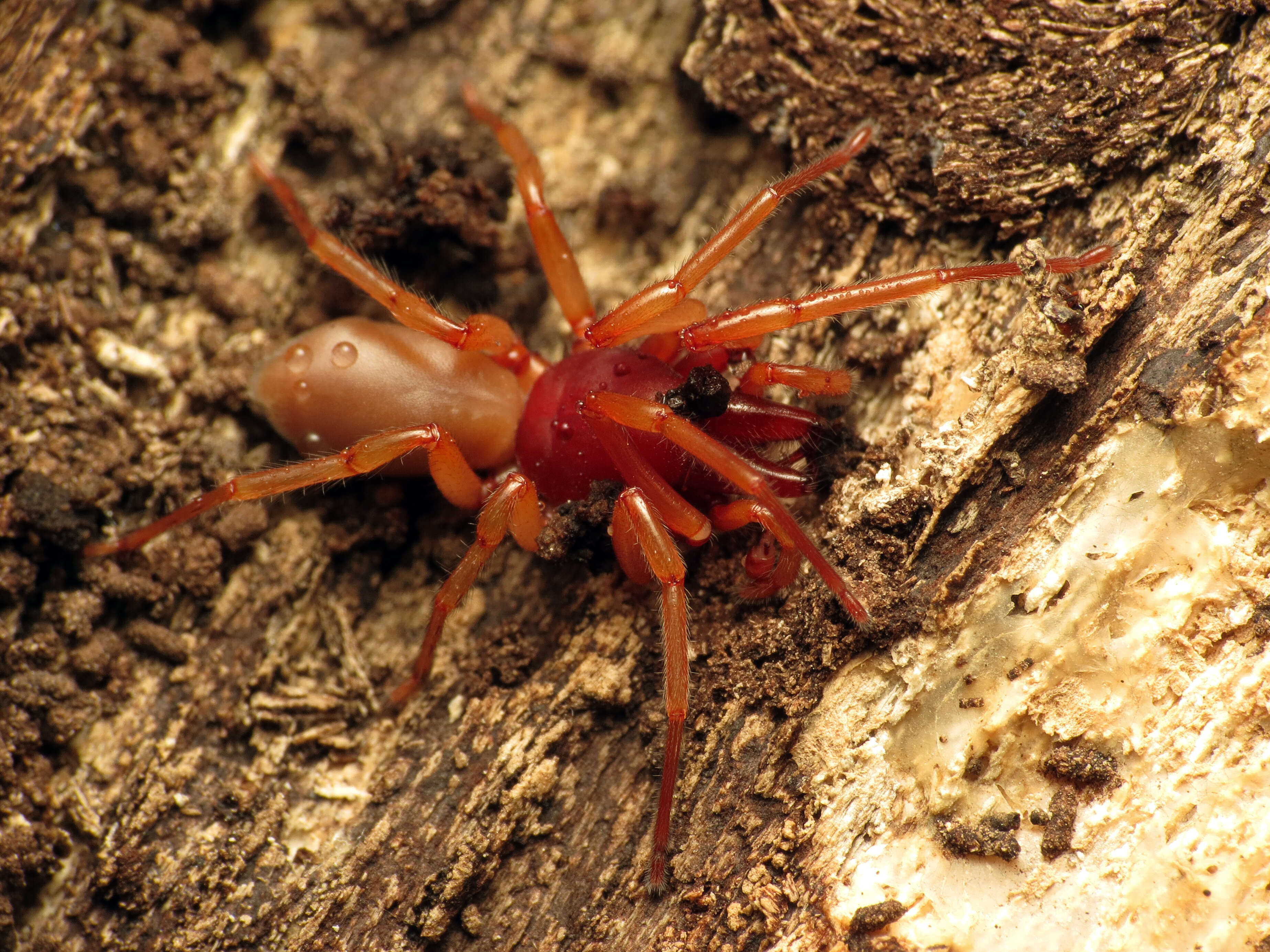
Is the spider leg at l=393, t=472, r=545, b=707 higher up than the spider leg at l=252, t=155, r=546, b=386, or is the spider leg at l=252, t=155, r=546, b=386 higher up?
the spider leg at l=252, t=155, r=546, b=386

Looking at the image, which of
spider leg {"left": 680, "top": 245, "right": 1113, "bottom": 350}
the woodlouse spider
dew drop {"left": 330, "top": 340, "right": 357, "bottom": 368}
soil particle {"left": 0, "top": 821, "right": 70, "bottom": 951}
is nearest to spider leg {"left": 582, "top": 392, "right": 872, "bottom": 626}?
the woodlouse spider

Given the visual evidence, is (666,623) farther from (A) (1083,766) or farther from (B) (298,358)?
(B) (298,358)

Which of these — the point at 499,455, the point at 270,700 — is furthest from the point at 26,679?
the point at 499,455

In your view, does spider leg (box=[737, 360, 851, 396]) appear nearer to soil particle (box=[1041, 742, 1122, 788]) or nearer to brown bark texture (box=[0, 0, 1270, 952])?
brown bark texture (box=[0, 0, 1270, 952])

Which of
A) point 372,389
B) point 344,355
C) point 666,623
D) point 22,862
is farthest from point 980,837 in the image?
point 22,862

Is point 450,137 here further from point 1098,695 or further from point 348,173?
point 1098,695

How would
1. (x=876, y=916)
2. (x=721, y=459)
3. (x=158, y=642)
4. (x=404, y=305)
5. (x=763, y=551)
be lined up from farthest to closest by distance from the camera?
(x=404, y=305), (x=158, y=642), (x=763, y=551), (x=721, y=459), (x=876, y=916)

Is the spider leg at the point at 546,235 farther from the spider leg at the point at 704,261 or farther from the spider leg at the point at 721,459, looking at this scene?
the spider leg at the point at 721,459
